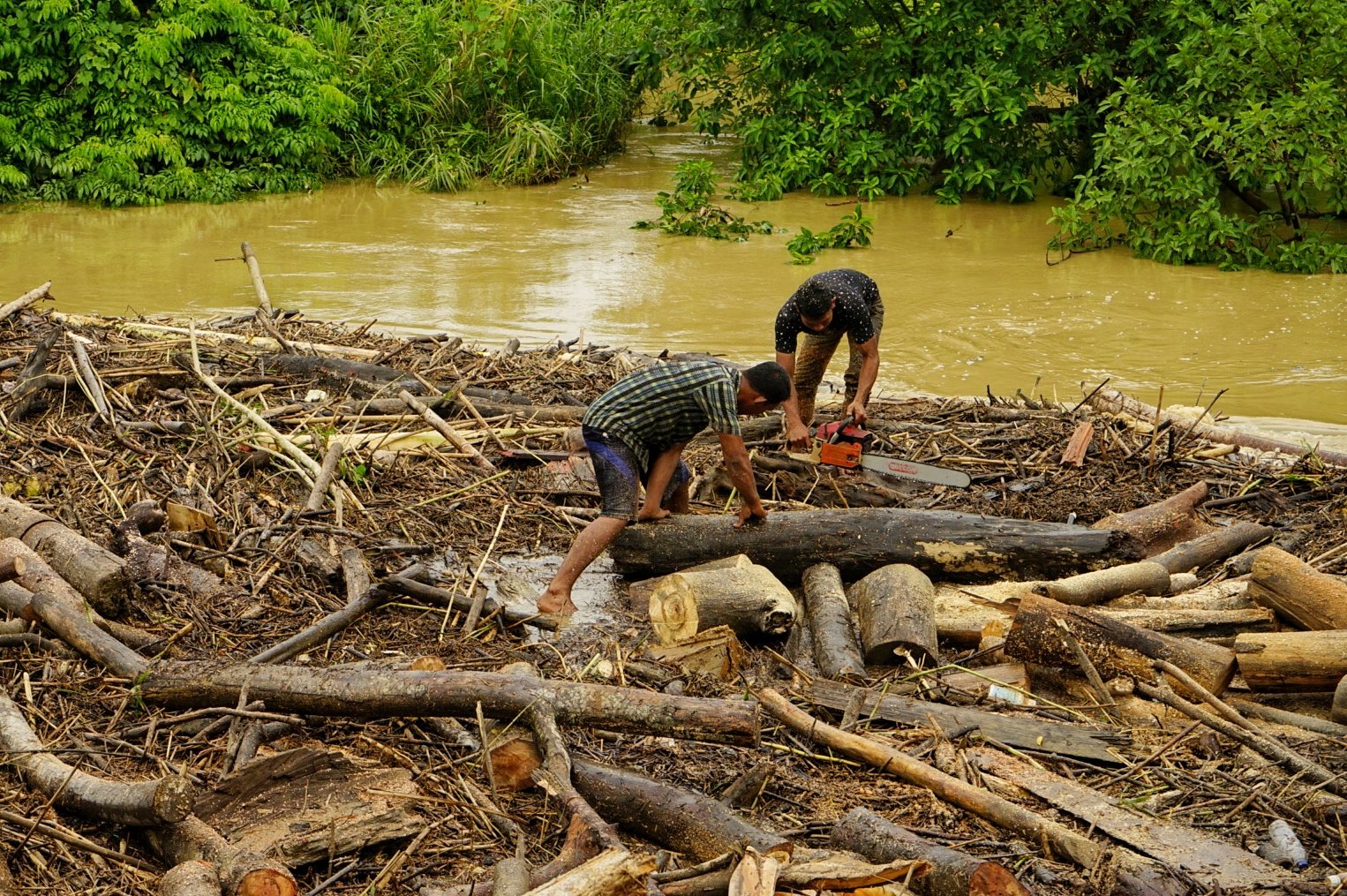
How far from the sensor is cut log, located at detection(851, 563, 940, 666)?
213 inches

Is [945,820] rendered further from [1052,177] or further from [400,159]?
[400,159]

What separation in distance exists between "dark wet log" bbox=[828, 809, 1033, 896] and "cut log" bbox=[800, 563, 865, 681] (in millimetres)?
1214

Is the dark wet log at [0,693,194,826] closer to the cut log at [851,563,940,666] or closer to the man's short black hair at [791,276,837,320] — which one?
the cut log at [851,563,940,666]

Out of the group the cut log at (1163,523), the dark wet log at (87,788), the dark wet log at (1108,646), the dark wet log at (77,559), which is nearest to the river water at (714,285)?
the cut log at (1163,523)

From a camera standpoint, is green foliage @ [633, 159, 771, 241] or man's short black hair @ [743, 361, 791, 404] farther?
green foliage @ [633, 159, 771, 241]

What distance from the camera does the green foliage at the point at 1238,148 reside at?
1307 centimetres

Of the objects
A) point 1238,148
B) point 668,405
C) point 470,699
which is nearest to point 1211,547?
point 668,405

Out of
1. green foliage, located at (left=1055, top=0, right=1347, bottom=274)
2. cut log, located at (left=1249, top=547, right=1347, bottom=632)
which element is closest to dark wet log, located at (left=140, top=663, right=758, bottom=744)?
cut log, located at (left=1249, top=547, right=1347, bottom=632)

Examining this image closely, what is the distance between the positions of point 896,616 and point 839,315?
8.84 feet

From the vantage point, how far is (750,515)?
6188 mm

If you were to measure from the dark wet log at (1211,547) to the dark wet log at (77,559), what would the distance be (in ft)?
15.7

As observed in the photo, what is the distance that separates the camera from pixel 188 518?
6.05m

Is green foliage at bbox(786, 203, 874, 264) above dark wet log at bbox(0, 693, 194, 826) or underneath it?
above

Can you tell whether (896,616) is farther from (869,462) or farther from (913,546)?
(869,462)
